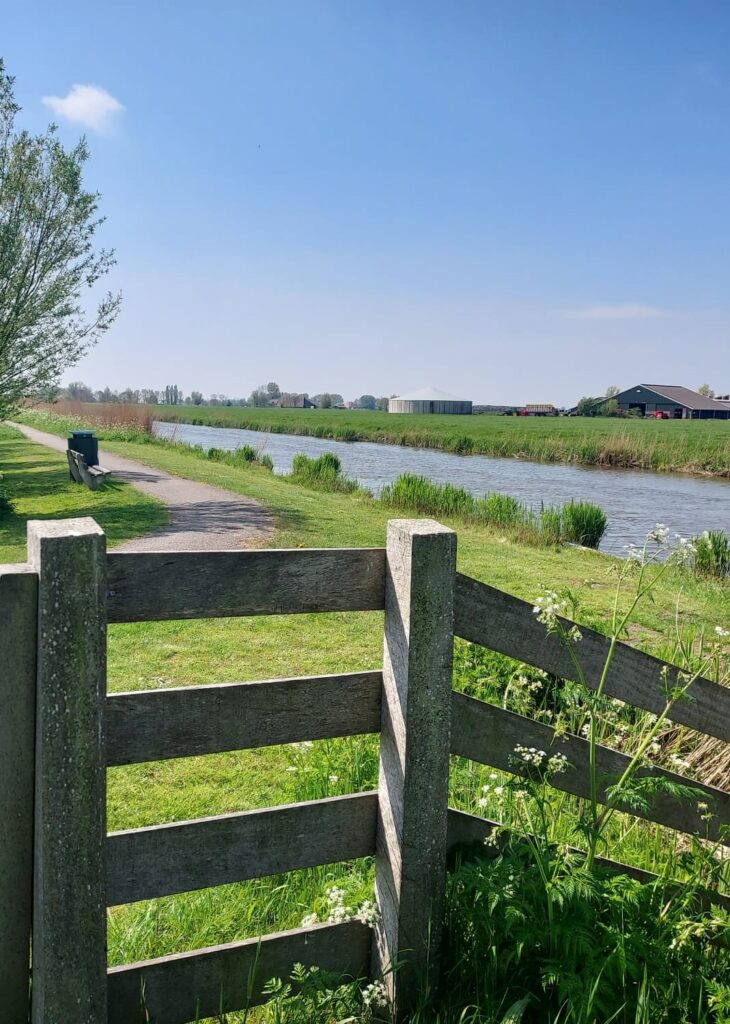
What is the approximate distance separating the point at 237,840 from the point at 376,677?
2.04 ft

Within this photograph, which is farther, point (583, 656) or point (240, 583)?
point (583, 656)

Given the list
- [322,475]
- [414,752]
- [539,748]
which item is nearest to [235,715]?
[414,752]

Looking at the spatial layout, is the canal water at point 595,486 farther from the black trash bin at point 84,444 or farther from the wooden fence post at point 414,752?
the wooden fence post at point 414,752

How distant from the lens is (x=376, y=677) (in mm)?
2518

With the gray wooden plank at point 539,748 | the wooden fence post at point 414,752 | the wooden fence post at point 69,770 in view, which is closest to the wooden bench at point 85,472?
the gray wooden plank at point 539,748

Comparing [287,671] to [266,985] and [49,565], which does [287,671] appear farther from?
[49,565]

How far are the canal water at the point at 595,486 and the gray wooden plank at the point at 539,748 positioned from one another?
13860 millimetres

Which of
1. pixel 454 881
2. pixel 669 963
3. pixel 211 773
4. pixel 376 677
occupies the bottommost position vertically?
pixel 211 773

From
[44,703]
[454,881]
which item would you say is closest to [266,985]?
[454,881]

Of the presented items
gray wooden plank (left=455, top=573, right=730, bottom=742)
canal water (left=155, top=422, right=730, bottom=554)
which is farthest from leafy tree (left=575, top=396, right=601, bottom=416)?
gray wooden plank (left=455, top=573, right=730, bottom=742)

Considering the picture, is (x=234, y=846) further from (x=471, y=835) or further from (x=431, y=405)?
(x=431, y=405)

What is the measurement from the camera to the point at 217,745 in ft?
7.46

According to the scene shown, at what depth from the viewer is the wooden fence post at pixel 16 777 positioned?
1954mm

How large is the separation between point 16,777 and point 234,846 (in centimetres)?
66
